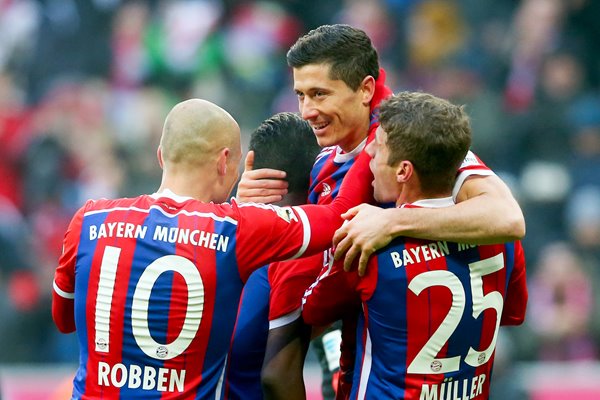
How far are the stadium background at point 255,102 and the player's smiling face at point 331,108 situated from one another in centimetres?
418

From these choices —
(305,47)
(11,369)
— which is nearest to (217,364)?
(305,47)

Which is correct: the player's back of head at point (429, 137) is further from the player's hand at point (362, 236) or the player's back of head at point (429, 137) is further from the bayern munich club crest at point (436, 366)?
the bayern munich club crest at point (436, 366)

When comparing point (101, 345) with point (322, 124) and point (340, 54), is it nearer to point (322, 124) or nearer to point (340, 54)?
point (322, 124)

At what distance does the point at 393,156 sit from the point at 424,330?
0.62 metres

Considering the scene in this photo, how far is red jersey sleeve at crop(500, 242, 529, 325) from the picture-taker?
13.6ft

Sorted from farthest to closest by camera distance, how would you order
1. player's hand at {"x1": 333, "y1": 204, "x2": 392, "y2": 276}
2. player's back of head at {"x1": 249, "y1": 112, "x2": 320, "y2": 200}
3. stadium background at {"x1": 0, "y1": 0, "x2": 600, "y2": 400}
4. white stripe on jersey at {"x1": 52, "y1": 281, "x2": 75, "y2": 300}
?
stadium background at {"x1": 0, "y1": 0, "x2": 600, "y2": 400}
player's back of head at {"x1": 249, "y1": 112, "x2": 320, "y2": 200}
white stripe on jersey at {"x1": 52, "y1": 281, "x2": 75, "y2": 300}
player's hand at {"x1": 333, "y1": 204, "x2": 392, "y2": 276}

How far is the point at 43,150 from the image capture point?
10539 mm

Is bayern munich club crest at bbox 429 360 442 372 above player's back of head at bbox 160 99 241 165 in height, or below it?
below

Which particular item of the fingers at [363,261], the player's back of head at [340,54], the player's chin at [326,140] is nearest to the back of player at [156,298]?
the fingers at [363,261]

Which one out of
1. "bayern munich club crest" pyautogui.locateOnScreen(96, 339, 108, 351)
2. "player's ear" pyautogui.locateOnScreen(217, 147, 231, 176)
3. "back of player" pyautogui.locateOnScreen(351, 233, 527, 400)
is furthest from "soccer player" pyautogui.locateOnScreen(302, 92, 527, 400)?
"bayern munich club crest" pyautogui.locateOnScreen(96, 339, 108, 351)

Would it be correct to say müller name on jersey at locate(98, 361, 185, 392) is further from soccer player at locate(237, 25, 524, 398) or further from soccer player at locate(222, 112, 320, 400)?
soccer player at locate(237, 25, 524, 398)

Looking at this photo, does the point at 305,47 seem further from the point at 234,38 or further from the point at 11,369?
the point at 234,38

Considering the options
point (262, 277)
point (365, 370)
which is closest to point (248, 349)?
point (262, 277)

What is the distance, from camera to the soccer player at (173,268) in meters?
3.78
